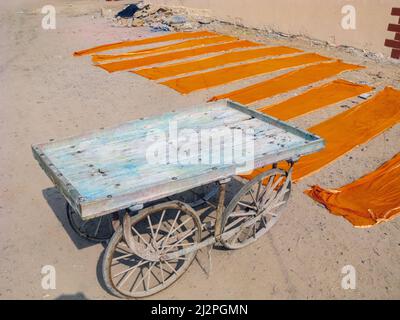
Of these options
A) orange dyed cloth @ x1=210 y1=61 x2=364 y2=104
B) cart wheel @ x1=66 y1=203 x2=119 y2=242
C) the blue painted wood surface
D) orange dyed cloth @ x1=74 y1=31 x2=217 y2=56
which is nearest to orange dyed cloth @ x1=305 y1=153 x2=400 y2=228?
the blue painted wood surface

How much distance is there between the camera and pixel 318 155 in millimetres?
6215

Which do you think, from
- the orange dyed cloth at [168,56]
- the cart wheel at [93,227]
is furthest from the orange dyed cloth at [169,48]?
the cart wheel at [93,227]

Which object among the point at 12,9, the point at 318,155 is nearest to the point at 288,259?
the point at 318,155

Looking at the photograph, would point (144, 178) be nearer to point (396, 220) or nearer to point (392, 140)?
point (396, 220)

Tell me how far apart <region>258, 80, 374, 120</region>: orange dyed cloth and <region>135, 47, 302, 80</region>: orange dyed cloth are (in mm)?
2936

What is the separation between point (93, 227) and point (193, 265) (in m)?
1.34

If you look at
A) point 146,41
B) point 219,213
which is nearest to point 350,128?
point 219,213

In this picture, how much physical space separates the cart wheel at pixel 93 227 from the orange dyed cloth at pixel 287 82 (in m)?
4.40

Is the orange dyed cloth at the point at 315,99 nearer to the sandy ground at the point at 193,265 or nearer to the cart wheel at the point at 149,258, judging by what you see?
the sandy ground at the point at 193,265

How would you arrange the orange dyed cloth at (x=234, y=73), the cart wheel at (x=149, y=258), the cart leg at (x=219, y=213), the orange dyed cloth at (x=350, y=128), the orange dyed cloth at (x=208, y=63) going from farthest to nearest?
the orange dyed cloth at (x=208, y=63) → the orange dyed cloth at (x=234, y=73) → the orange dyed cloth at (x=350, y=128) → the cart leg at (x=219, y=213) → the cart wheel at (x=149, y=258)

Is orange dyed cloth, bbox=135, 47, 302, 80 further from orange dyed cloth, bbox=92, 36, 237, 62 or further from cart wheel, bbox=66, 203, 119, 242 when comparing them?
cart wheel, bbox=66, 203, 119, 242

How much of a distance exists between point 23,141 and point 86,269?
11.8ft

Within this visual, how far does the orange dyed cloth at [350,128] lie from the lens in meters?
6.00

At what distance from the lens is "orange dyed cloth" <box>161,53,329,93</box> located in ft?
30.2
